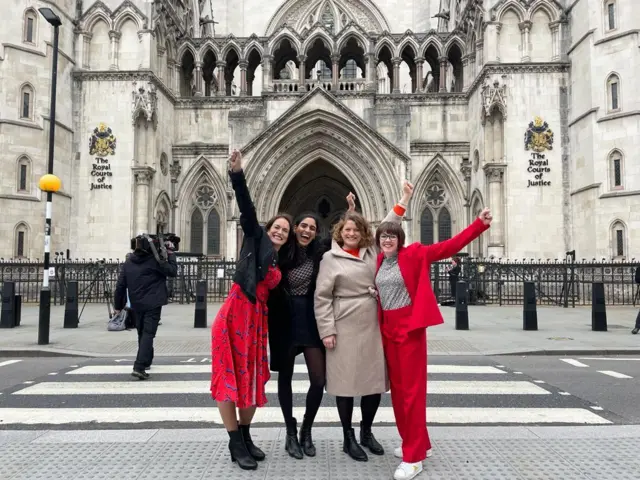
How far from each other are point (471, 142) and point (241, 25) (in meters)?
19.6

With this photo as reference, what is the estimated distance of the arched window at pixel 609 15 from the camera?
21906 mm

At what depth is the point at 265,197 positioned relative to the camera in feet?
86.8

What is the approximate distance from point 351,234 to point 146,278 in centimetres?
402

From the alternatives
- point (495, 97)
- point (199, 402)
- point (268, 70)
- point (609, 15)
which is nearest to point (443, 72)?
point (495, 97)

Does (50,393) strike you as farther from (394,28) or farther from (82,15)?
(394,28)

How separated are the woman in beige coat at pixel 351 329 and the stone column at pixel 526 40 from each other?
23.7 metres

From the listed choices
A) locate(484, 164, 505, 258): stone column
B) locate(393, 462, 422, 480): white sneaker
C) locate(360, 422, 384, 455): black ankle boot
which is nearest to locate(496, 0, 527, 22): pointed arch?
locate(484, 164, 505, 258): stone column

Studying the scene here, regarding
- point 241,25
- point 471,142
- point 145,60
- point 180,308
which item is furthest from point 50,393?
point 241,25

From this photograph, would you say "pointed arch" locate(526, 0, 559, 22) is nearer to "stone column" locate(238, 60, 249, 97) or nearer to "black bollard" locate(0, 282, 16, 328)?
"stone column" locate(238, 60, 249, 97)

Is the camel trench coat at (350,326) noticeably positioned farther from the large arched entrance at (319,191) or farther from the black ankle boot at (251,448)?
the large arched entrance at (319,191)

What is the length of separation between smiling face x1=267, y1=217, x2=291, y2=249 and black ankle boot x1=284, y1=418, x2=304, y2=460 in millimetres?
1444

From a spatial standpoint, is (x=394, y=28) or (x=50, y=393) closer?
(x=50, y=393)

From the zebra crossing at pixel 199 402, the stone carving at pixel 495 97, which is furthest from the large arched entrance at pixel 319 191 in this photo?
the zebra crossing at pixel 199 402

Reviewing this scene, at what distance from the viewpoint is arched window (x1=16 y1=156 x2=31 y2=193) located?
2256 centimetres
